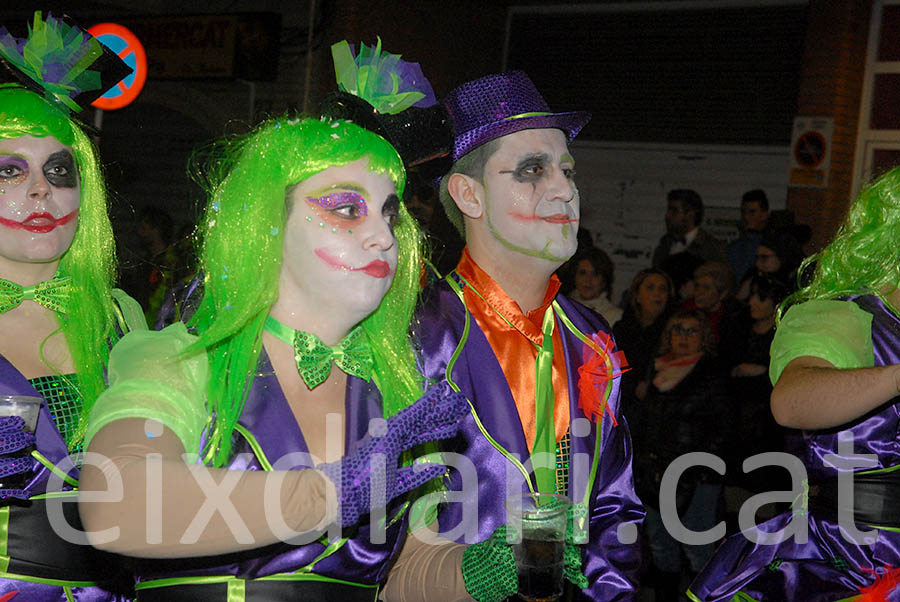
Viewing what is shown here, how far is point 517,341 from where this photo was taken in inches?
98.6

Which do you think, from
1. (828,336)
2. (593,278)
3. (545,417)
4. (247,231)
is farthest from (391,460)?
(593,278)

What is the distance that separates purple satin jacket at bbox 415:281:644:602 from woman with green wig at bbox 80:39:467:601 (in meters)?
0.39

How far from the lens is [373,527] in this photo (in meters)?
1.83

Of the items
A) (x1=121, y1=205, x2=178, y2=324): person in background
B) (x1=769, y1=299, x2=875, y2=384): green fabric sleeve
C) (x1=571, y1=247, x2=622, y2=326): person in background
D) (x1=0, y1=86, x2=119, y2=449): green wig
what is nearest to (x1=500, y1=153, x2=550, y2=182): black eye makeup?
(x1=769, y1=299, x2=875, y2=384): green fabric sleeve

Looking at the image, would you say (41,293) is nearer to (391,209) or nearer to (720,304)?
(391,209)

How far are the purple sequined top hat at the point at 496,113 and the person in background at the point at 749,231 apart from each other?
4.41 m

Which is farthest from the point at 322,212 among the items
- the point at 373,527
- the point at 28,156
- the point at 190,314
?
the point at 28,156

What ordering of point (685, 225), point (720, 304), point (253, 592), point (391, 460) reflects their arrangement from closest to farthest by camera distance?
1. point (391, 460)
2. point (253, 592)
3. point (720, 304)
4. point (685, 225)

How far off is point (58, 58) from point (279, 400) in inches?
44.9

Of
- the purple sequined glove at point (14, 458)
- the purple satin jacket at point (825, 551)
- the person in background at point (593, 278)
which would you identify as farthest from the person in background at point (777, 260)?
the purple sequined glove at point (14, 458)

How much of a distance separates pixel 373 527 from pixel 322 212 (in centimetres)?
60

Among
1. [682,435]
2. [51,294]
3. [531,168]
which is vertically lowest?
[682,435]

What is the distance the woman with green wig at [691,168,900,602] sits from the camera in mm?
2299

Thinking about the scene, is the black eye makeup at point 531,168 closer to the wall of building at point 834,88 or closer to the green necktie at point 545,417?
the green necktie at point 545,417
